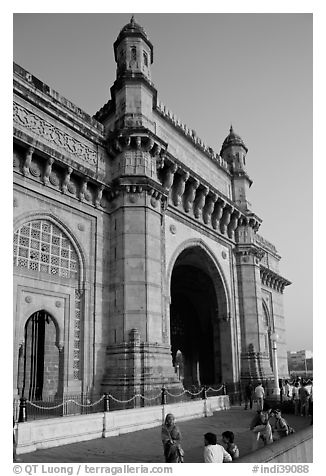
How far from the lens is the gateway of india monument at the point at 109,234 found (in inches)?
527

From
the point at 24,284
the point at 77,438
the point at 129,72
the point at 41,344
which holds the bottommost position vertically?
the point at 77,438

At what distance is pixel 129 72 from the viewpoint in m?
17.0

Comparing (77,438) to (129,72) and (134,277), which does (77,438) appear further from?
(129,72)

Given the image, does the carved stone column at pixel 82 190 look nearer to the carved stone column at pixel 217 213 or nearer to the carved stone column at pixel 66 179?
the carved stone column at pixel 66 179

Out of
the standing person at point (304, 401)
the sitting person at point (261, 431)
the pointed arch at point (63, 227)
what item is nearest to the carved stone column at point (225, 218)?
the standing person at point (304, 401)

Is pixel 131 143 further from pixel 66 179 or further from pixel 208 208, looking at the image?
pixel 208 208

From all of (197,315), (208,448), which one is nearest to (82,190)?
(208,448)

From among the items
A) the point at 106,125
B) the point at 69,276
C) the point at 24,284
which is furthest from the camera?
the point at 106,125

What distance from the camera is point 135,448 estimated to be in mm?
9633

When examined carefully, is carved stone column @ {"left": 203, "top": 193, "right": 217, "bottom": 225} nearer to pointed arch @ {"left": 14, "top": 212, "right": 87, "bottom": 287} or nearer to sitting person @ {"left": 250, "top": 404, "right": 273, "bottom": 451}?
pointed arch @ {"left": 14, "top": 212, "right": 87, "bottom": 287}

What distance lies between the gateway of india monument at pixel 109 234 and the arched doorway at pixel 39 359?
56 mm

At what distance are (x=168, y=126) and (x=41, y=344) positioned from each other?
11717 mm
